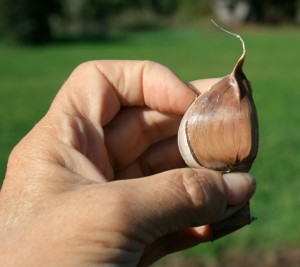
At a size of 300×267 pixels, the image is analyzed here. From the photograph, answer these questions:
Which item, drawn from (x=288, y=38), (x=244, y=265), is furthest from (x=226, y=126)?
(x=288, y=38)

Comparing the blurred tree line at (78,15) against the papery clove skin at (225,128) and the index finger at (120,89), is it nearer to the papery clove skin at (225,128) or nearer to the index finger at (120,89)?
the index finger at (120,89)

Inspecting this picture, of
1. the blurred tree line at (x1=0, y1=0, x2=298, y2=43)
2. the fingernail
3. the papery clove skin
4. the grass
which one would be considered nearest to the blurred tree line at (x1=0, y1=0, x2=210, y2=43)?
the blurred tree line at (x1=0, y1=0, x2=298, y2=43)

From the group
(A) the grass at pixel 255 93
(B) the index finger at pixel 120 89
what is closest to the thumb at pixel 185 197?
(B) the index finger at pixel 120 89

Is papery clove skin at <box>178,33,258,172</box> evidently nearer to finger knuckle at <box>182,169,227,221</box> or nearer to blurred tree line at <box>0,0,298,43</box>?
finger knuckle at <box>182,169,227,221</box>

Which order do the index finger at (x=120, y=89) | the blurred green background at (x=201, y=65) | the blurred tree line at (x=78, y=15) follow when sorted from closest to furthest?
the index finger at (x=120, y=89)
the blurred green background at (x=201, y=65)
the blurred tree line at (x=78, y=15)

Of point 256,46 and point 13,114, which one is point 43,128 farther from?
point 256,46

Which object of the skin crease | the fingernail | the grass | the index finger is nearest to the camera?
the skin crease
